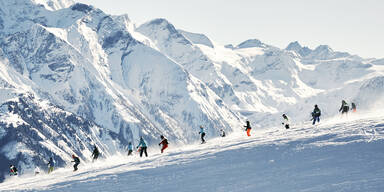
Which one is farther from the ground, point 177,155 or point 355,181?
point 177,155

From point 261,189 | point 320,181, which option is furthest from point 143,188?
point 320,181

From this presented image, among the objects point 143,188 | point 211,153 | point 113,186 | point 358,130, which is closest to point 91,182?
point 113,186

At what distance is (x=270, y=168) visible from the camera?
35344 millimetres

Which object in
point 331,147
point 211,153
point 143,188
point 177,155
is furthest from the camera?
point 177,155

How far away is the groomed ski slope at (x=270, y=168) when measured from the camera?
30594mm

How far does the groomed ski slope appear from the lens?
3059cm

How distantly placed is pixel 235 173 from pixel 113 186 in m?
8.21

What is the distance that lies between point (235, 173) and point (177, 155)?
13025mm

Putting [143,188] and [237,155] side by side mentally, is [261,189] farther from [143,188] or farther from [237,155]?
[237,155]

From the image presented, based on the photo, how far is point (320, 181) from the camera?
98.8 ft

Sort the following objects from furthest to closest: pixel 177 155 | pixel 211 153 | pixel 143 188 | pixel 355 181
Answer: pixel 177 155 → pixel 211 153 → pixel 143 188 → pixel 355 181

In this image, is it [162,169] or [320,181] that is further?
[162,169]

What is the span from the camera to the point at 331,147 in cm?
3800

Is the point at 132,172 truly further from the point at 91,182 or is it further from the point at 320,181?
the point at 320,181
